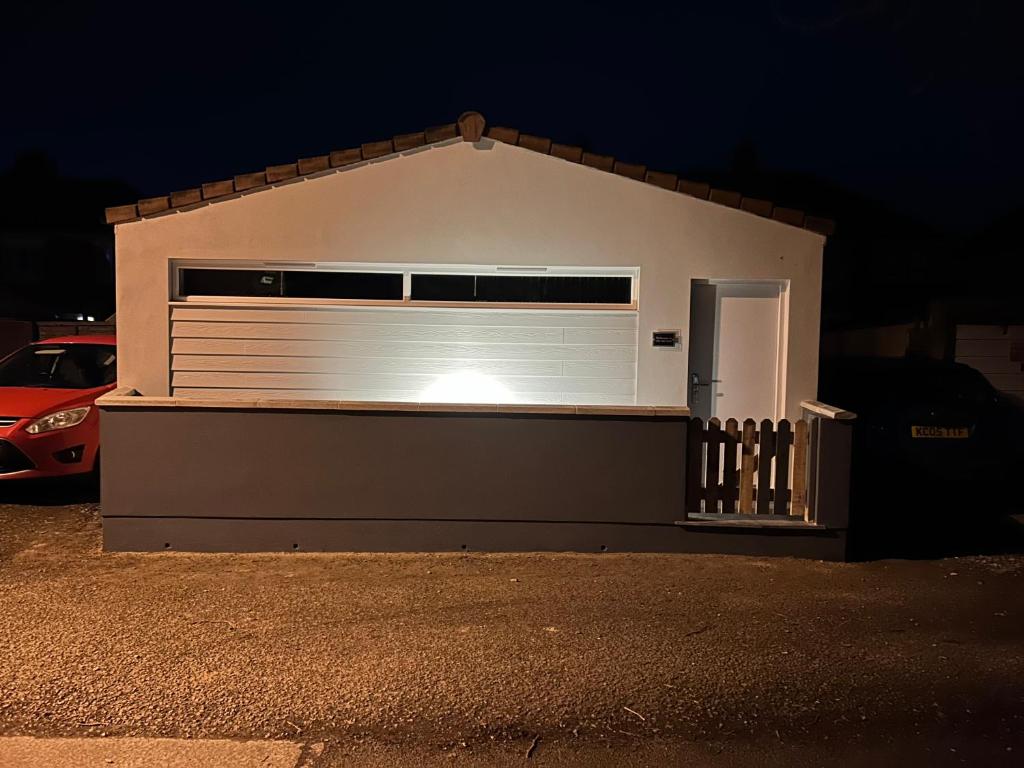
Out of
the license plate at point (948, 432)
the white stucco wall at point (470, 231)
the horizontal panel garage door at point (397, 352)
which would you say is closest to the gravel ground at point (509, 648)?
the horizontal panel garage door at point (397, 352)

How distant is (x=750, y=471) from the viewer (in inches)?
278

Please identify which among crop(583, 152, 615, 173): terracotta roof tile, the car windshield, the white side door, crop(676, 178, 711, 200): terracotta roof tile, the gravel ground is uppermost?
crop(583, 152, 615, 173): terracotta roof tile

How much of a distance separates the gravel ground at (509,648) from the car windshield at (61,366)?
11.0 ft

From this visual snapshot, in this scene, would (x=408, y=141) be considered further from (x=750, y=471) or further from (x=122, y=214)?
(x=750, y=471)

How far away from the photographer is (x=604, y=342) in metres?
8.38

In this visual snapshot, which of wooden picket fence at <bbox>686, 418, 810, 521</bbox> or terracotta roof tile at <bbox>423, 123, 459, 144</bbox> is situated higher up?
terracotta roof tile at <bbox>423, 123, 459, 144</bbox>

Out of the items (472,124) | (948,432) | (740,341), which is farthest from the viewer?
(948,432)

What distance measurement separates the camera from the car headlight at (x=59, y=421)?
8.77 m

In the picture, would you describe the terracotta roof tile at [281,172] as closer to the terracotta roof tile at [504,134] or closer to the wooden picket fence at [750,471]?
the terracotta roof tile at [504,134]

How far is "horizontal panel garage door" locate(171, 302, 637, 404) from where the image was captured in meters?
8.34

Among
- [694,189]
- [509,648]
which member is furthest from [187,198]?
[509,648]

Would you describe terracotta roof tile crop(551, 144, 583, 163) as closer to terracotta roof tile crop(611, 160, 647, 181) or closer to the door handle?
terracotta roof tile crop(611, 160, 647, 181)

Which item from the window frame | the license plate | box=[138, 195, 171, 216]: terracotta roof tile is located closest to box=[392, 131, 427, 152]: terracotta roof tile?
the window frame

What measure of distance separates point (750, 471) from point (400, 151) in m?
4.29
